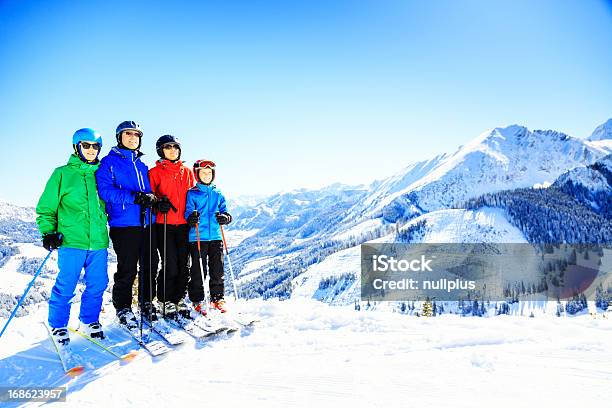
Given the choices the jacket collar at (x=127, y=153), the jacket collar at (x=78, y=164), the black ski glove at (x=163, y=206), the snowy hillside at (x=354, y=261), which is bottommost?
the snowy hillside at (x=354, y=261)

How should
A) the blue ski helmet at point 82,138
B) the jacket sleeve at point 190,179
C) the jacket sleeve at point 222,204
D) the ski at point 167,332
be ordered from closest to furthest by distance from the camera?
the ski at point 167,332, the blue ski helmet at point 82,138, the jacket sleeve at point 190,179, the jacket sleeve at point 222,204

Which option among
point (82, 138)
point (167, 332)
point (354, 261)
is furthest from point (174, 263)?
point (354, 261)

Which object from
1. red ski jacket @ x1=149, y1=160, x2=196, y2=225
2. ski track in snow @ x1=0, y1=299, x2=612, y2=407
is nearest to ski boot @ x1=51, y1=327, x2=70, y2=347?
ski track in snow @ x1=0, y1=299, x2=612, y2=407

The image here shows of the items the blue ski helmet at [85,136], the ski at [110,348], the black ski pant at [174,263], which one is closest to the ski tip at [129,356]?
the ski at [110,348]

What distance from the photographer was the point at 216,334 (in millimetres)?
5562

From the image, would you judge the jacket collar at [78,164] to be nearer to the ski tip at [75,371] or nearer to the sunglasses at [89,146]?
the sunglasses at [89,146]

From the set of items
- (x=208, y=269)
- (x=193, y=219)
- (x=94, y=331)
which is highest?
(x=193, y=219)

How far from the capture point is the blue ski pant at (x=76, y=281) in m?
5.30

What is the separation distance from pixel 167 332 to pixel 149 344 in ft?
1.79

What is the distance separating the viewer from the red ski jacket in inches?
259

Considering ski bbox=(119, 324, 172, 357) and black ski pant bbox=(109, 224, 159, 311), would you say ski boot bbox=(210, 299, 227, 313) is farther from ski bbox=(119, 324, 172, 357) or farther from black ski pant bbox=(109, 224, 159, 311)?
ski bbox=(119, 324, 172, 357)

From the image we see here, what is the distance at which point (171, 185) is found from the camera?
6.64 m

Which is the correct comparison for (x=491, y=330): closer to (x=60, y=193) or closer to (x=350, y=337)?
(x=350, y=337)

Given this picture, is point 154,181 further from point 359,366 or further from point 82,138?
point 359,366
